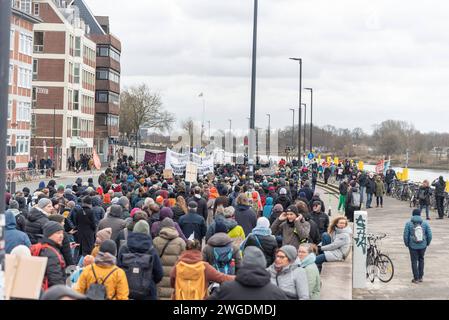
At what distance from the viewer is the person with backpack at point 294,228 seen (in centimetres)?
1414

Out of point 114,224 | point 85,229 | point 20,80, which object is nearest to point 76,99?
point 20,80

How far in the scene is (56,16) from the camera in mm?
82000

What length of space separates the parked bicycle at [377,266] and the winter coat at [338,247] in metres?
3.48

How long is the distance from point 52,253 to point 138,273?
1004 millimetres

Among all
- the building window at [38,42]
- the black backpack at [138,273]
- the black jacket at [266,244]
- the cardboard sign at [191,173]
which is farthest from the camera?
the building window at [38,42]

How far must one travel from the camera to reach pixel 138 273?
10.1 meters

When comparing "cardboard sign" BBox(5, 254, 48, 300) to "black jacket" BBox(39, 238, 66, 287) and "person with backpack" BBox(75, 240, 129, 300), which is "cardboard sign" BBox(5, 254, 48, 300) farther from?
"black jacket" BBox(39, 238, 66, 287)

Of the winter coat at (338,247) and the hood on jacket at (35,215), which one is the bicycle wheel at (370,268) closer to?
the winter coat at (338,247)

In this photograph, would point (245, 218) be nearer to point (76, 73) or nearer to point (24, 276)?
point (24, 276)

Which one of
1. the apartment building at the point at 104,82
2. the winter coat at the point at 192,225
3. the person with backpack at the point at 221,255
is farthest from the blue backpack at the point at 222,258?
the apartment building at the point at 104,82

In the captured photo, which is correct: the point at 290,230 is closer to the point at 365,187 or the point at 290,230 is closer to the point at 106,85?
the point at 365,187

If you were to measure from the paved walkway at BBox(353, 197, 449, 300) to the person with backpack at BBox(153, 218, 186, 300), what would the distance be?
5.95 m
